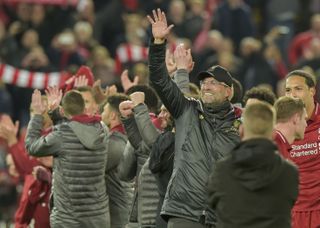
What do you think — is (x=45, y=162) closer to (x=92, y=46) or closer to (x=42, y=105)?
(x=42, y=105)

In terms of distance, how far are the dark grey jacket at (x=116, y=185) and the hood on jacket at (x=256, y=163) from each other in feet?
12.9

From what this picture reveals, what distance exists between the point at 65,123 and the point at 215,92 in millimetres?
1988

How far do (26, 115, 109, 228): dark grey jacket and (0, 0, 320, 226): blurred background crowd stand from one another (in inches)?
276

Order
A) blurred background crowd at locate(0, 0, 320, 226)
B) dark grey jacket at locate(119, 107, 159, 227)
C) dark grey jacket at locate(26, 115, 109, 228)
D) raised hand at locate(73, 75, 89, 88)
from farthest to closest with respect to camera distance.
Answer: blurred background crowd at locate(0, 0, 320, 226) → raised hand at locate(73, 75, 89, 88) → dark grey jacket at locate(26, 115, 109, 228) → dark grey jacket at locate(119, 107, 159, 227)

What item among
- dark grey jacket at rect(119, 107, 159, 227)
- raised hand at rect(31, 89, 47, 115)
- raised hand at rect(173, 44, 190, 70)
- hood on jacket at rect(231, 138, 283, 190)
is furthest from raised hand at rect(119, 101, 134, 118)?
hood on jacket at rect(231, 138, 283, 190)

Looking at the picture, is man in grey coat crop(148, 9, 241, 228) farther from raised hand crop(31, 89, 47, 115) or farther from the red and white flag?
the red and white flag

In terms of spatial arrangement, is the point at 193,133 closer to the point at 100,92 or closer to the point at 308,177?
the point at 308,177

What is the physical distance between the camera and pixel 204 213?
32.7 ft

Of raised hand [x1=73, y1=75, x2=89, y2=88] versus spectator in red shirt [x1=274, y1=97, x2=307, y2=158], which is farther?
raised hand [x1=73, y1=75, x2=89, y2=88]

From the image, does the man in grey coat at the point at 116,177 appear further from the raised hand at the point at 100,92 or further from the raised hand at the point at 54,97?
the raised hand at the point at 100,92

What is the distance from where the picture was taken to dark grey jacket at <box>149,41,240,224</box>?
9.97 meters

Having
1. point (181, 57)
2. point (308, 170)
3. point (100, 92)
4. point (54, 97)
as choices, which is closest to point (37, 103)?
point (54, 97)

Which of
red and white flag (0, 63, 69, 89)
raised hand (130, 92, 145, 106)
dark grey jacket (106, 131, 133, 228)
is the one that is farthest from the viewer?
red and white flag (0, 63, 69, 89)

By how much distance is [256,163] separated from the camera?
837cm
